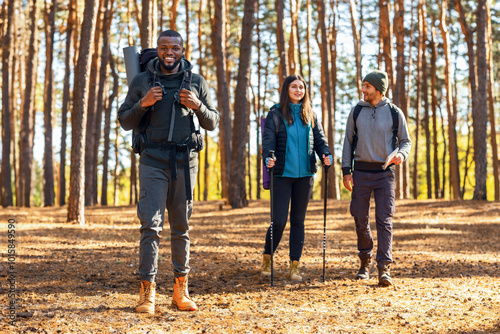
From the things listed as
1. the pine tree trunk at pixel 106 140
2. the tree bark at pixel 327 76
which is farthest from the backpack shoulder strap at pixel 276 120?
the pine tree trunk at pixel 106 140

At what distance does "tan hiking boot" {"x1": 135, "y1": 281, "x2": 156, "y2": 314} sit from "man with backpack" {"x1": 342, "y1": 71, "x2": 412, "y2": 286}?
2600 millimetres

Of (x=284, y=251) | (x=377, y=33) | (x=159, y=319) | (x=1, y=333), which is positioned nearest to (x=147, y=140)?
(x=159, y=319)

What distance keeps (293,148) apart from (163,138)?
1.87 metres

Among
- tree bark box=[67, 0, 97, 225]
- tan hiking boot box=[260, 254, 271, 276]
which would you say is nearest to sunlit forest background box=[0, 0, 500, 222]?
tree bark box=[67, 0, 97, 225]

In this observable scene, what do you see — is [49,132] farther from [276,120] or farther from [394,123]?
[394,123]

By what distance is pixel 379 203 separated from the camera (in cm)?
601

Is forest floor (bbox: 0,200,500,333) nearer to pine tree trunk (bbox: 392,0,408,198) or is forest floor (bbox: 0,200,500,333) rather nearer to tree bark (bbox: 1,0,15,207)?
pine tree trunk (bbox: 392,0,408,198)

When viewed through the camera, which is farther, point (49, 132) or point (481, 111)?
point (49, 132)

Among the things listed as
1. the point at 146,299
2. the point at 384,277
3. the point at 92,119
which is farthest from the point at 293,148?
the point at 92,119

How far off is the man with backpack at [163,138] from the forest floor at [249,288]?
0.65 meters

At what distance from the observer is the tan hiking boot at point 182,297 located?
482cm

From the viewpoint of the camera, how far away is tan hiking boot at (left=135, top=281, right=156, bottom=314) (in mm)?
4664

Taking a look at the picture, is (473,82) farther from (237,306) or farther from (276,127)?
(237,306)

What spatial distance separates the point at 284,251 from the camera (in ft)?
28.8
